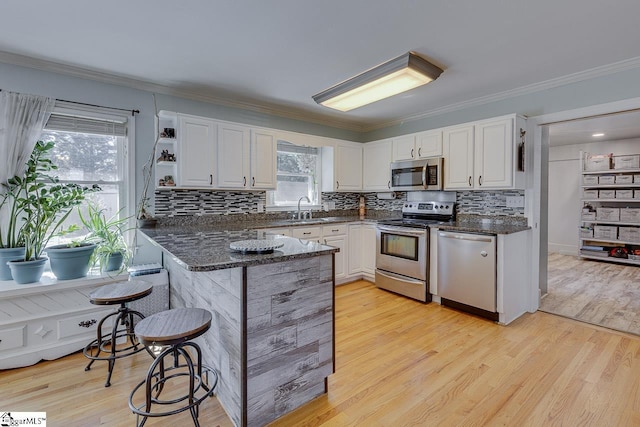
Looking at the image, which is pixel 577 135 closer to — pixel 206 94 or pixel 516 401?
pixel 516 401

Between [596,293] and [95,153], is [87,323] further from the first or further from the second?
[596,293]

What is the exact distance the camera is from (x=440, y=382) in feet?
6.67

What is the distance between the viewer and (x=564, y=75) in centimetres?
296

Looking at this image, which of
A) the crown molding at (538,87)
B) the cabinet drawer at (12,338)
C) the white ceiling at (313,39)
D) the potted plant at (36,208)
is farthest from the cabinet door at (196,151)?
the crown molding at (538,87)

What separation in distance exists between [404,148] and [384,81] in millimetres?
1534

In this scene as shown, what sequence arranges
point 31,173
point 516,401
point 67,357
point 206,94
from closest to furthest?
point 516,401
point 67,357
point 31,173
point 206,94

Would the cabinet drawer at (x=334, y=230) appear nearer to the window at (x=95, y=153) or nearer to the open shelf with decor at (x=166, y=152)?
the open shelf with decor at (x=166, y=152)

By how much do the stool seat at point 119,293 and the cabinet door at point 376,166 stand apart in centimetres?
335

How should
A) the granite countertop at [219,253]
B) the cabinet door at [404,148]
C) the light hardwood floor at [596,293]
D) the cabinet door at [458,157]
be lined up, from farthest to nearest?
1. the cabinet door at [404,148]
2. the cabinet door at [458,157]
3. the light hardwood floor at [596,293]
4. the granite countertop at [219,253]

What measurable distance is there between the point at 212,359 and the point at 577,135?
6.79 m

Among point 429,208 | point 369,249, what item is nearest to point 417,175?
point 429,208

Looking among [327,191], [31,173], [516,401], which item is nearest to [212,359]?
[516,401]

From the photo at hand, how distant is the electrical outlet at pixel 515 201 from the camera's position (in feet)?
11.1

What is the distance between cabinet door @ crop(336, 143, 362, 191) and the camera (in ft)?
14.9
